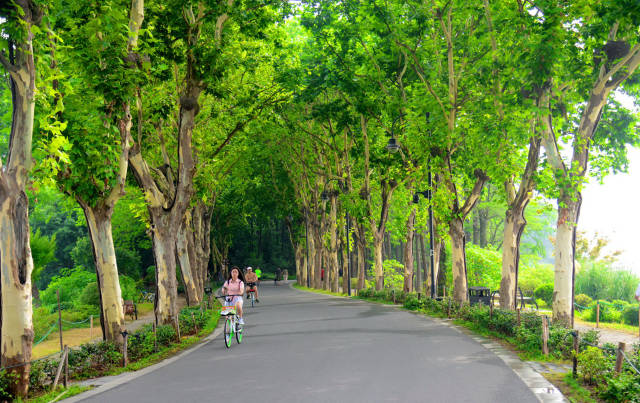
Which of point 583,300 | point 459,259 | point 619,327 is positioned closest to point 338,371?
point 459,259

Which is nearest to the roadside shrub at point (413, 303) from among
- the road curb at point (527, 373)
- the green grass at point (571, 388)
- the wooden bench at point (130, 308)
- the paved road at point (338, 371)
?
the paved road at point (338, 371)

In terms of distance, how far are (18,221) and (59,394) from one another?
2854 millimetres

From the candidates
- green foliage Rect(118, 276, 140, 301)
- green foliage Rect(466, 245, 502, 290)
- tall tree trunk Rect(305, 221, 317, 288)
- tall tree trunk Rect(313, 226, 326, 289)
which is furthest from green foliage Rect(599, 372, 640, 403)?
tall tree trunk Rect(305, 221, 317, 288)

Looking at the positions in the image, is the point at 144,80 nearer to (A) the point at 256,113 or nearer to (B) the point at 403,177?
(A) the point at 256,113

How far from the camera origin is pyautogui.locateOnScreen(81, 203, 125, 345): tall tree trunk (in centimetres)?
1352

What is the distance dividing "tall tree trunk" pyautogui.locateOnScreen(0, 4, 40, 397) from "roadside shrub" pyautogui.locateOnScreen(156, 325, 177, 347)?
17.3ft

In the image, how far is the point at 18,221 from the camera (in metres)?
9.56

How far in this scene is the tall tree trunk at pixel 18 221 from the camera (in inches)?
368

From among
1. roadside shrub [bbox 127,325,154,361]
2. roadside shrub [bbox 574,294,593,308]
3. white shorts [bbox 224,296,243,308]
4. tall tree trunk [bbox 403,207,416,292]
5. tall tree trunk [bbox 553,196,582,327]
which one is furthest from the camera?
tall tree trunk [bbox 403,207,416,292]

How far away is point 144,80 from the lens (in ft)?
42.1

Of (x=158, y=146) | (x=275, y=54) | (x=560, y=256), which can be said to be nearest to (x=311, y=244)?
(x=275, y=54)

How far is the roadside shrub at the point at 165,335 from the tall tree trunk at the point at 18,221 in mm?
5260

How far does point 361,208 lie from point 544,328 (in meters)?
18.6

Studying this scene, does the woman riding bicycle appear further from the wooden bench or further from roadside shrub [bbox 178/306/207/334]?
the wooden bench
